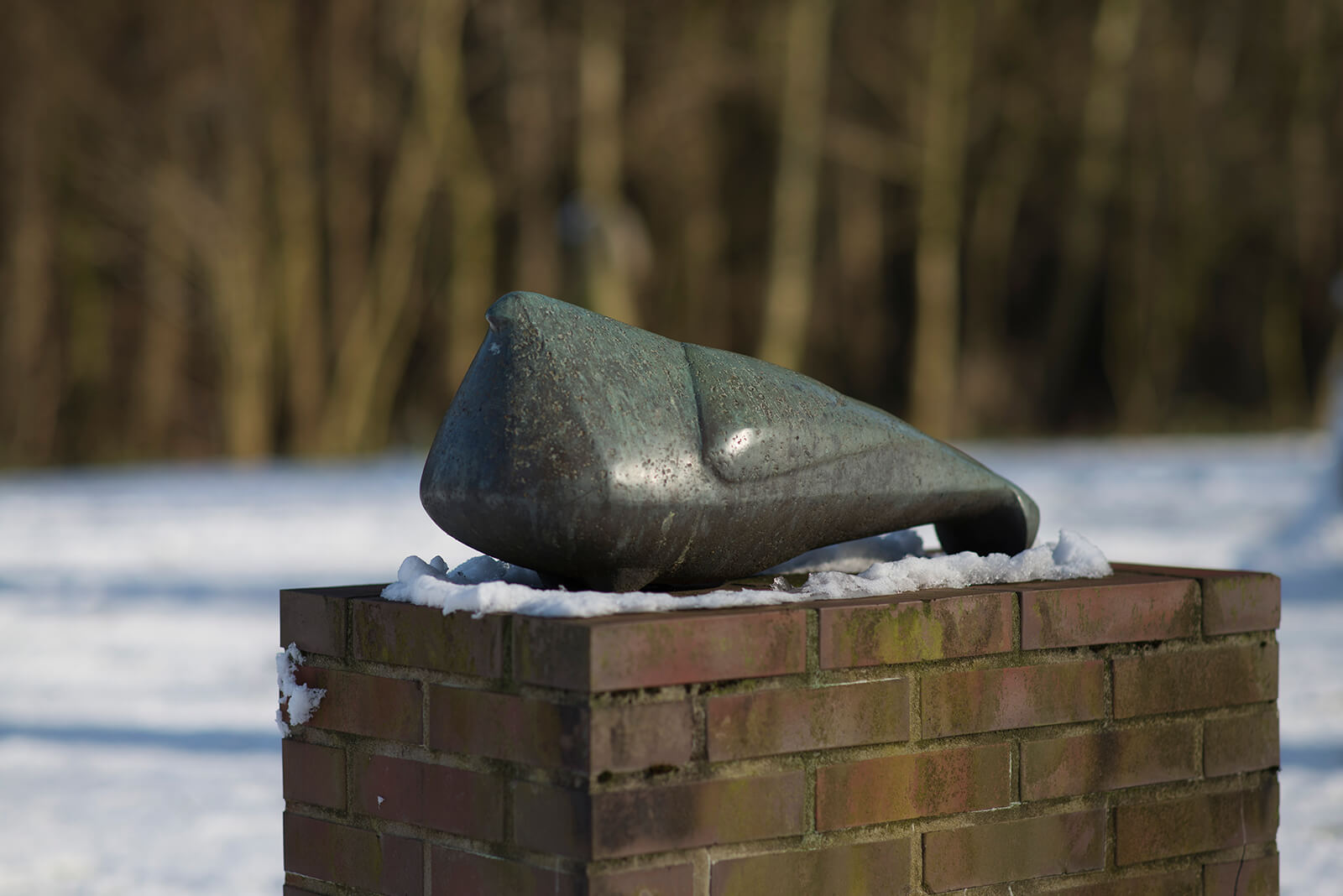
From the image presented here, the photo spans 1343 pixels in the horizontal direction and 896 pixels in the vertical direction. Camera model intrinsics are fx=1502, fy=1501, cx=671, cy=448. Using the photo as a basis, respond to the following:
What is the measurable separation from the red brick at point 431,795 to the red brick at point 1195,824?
1.01 m

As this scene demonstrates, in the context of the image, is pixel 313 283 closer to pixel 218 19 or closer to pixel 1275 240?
pixel 218 19

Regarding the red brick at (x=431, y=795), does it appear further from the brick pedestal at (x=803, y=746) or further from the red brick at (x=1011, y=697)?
the red brick at (x=1011, y=697)

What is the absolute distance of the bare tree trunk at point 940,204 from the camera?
16.7m

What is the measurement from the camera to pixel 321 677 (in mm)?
2297

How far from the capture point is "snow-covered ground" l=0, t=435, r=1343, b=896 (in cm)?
372

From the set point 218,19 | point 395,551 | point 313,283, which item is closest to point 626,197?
point 313,283

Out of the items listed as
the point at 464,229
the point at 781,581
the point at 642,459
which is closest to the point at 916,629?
the point at 781,581

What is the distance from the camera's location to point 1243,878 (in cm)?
254

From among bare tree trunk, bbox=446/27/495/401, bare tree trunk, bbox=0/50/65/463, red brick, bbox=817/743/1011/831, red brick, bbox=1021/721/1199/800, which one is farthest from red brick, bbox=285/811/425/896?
bare tree trunk, bbox=0/50/65/463

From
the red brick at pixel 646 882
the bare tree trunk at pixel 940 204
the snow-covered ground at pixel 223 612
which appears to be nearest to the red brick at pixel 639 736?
the red brick at pixel 646 882

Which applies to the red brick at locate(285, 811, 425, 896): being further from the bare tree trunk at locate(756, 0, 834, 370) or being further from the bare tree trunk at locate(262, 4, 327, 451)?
the bare tree trunk at locate(262, 4, 327, 451)

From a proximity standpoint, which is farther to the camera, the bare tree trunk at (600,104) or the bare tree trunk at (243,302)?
the bare tree trunk at (600,104)

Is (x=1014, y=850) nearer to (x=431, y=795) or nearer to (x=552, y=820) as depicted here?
(x=552, y=820)

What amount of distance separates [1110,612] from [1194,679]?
0.23m
